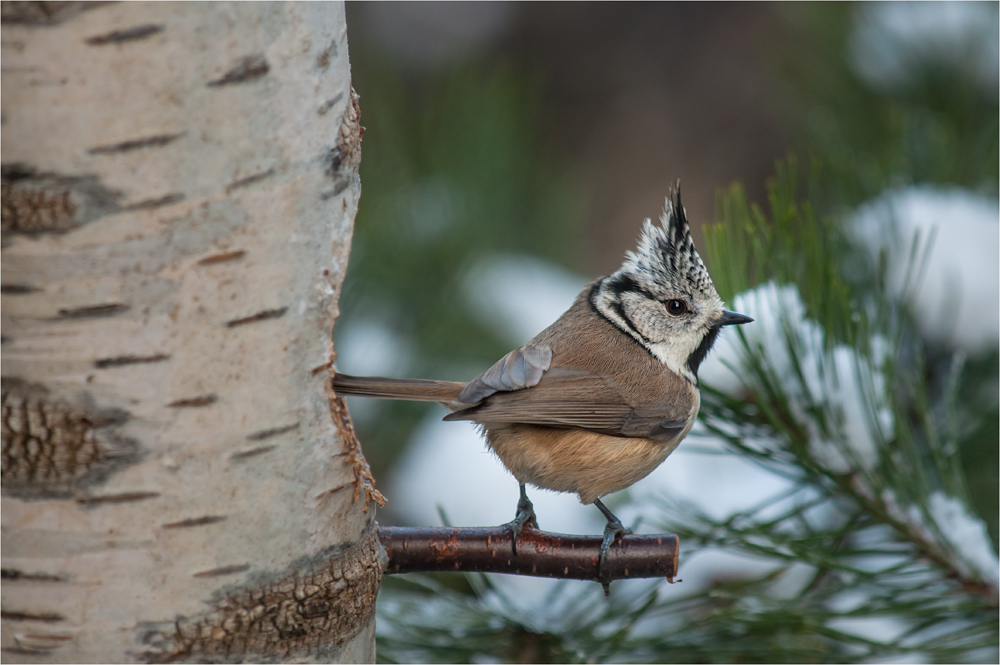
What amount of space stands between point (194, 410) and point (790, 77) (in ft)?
8.70

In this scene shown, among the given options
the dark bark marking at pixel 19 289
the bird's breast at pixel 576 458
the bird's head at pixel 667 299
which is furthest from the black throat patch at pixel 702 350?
the dark bark marking at pixel 19 289

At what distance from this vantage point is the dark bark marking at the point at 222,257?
0.97m

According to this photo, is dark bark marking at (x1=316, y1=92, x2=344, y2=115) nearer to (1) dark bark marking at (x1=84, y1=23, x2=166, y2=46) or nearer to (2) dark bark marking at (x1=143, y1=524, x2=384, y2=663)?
(1) dark bark marking at (x1=84, y1=23, x2=166, y2=46)

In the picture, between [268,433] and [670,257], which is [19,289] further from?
[670,257]

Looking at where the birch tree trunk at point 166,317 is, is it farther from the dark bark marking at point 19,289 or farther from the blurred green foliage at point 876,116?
the blurred green foliage at point 876,116

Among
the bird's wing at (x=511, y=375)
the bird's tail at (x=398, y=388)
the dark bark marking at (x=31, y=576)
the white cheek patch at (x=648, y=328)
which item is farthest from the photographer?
the white cheek patch at (x=648, y=328)

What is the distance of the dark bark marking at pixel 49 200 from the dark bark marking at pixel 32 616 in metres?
0.47

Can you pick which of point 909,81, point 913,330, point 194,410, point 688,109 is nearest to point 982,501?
point 913,330

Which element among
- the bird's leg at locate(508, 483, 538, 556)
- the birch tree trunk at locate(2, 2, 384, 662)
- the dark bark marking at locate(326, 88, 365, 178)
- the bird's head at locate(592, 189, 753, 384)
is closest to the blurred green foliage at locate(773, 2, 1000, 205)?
the bird's head at locate(592, 189, 753, 384)

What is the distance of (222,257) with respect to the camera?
3.21 feet

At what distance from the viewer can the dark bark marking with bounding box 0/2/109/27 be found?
2.92ft

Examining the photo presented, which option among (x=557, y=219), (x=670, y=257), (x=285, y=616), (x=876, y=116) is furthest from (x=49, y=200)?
(x=557, y=219)

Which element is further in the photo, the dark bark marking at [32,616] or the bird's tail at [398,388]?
the bird's tail at [398,388]

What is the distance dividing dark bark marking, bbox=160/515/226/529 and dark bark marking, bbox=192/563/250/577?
6 cm
